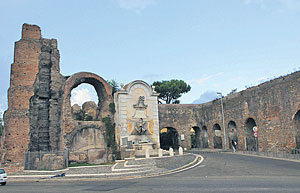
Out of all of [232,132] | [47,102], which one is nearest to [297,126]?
[232,132]

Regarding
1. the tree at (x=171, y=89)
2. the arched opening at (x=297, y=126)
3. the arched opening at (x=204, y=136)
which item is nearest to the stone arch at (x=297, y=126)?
the arched opening at (x=297, y=126)

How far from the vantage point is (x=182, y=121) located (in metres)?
36.8

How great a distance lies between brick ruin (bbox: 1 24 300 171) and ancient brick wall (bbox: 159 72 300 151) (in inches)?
3.6

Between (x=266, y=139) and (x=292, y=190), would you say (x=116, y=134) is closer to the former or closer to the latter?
(x=266, y=139)

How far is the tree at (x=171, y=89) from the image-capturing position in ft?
188

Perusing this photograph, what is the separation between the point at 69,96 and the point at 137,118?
727 cm

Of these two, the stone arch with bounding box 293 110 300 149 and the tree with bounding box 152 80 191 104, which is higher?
the tree with bounding box 152 80 191 104

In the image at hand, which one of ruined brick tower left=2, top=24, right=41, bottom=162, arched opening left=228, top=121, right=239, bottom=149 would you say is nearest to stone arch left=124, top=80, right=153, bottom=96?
ruined brick tower left=2, top=24, right=41, bottom=162

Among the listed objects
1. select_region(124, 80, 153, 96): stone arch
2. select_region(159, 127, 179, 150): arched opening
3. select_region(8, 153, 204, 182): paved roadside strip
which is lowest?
select_region(8, 153, 204, 182): paved roadside strip

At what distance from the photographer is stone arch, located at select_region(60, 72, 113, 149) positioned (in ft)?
74.5

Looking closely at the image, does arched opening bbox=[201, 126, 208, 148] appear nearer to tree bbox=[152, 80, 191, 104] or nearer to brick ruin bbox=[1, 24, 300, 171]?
brick ruin bbox=[1, 24, 300, 171]

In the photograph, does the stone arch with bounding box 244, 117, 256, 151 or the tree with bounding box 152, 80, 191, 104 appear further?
the tree with bounding box 152, 80, 191, 104

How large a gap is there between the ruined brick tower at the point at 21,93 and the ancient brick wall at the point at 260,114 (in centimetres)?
1820

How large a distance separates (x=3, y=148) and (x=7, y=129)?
1.64 metres
